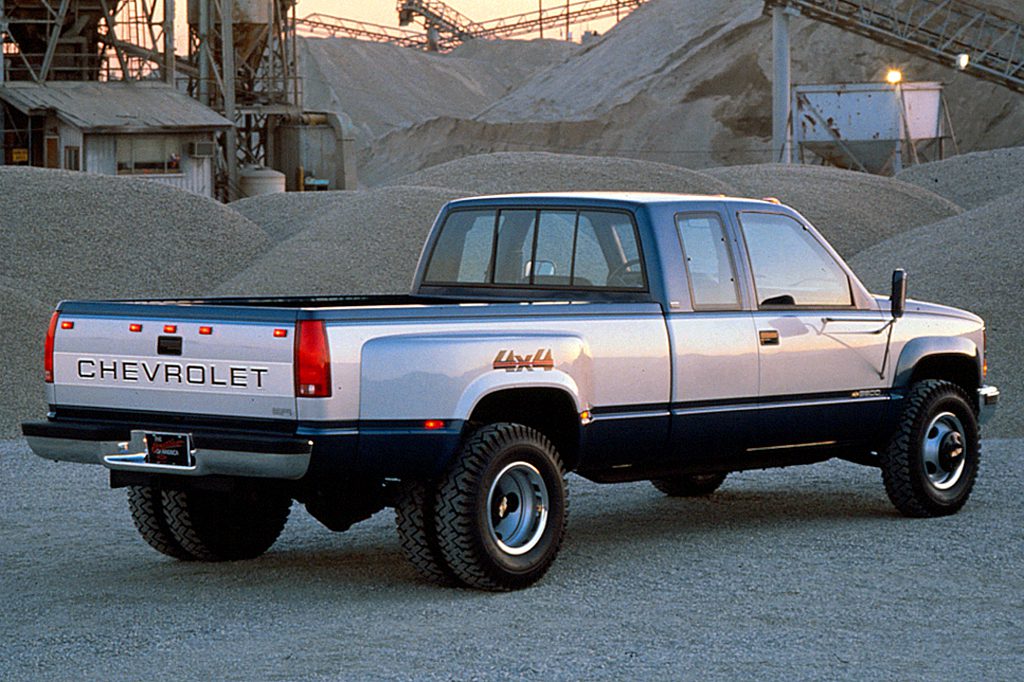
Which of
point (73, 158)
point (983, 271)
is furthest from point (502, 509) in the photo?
point (73, 158)

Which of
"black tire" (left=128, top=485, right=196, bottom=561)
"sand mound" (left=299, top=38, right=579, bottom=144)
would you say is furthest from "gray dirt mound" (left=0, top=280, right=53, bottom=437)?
"sand mound" (left=299, top=38, right=579, bottom=144)

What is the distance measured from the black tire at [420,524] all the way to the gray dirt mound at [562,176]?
2375 centimetres

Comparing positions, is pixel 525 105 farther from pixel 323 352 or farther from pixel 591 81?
pixel 323 352

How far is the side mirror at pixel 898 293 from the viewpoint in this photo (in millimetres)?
10180

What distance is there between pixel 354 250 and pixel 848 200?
36.6ft

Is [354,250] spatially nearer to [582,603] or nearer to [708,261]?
[708,261]

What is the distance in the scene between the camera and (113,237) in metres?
27.7

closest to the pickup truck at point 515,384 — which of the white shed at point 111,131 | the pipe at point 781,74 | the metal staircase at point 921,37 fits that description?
the white shed at point 111,131

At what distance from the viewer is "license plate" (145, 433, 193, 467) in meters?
7.89

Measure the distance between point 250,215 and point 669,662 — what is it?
26.7m

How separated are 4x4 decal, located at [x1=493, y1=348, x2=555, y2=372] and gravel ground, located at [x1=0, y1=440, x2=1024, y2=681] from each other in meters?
1.12

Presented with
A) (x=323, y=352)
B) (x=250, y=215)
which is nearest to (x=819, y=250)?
(x=323, y=352)

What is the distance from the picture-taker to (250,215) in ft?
107

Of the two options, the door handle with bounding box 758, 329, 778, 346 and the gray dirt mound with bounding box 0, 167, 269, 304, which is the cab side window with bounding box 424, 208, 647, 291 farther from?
the gray dirt mound with bounding box 0, 167, 269, 304
